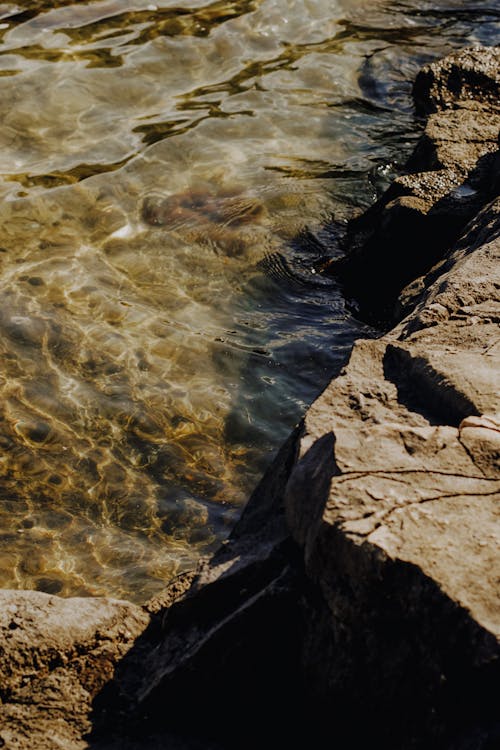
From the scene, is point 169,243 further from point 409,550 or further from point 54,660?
point 409,550

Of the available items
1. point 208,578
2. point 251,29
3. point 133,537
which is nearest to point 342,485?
point 208,578

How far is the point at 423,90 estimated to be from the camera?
27.1 ft

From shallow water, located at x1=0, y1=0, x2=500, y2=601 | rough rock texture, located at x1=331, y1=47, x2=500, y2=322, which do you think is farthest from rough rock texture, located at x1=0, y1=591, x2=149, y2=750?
rough rock texture, located at x1=331, y1=47, x2=500, y2=322

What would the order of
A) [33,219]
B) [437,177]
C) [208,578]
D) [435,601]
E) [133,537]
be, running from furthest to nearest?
[33,219], [437,177], [133,537], [208,578], [435,601]

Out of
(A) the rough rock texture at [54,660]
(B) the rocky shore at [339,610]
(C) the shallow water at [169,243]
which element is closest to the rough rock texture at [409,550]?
(B) the rocky shore at [339,610]

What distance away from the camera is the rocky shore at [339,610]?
2.15 meters

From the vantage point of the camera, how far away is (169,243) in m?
6.48

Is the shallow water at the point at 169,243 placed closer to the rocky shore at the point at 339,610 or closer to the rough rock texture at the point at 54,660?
the rough rock texture at the point at 54,660

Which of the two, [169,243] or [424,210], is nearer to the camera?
[424,210]

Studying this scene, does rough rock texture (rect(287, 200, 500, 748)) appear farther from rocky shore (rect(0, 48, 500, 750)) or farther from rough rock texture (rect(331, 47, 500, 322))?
rough rock texture (rect(331, 47, 500, 322))

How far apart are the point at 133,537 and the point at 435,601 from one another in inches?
87.9

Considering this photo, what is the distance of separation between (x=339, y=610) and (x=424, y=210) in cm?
396

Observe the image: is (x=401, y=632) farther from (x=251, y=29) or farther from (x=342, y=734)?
(x=251, y=29)

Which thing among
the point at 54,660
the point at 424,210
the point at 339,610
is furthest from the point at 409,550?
the point at 424,210
